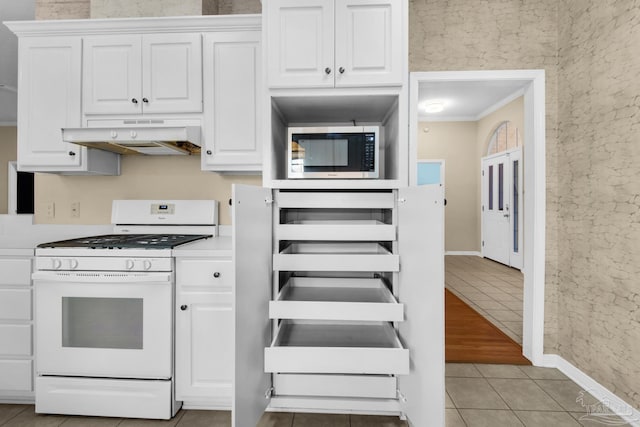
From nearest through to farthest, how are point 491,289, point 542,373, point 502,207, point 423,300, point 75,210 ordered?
1. point 423,300
2. point 542,373
3. point 75,210
4. point 491,289
5. point 502,207

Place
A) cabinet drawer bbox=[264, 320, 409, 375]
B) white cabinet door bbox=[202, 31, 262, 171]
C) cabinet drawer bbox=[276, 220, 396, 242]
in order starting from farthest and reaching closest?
white cabinet door bbox=[202, 31, 262, 171] < cabinet drawer bbox=[276, 220, 396, 242] < cabinet drawer bbox=[264, 320, 409, 375]

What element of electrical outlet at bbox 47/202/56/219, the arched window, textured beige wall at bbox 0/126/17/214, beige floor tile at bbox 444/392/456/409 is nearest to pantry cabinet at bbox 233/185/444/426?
beige floor tile at bbox 444/392/456/409

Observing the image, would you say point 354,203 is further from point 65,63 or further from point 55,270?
point 65,63

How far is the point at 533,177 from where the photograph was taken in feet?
7.95

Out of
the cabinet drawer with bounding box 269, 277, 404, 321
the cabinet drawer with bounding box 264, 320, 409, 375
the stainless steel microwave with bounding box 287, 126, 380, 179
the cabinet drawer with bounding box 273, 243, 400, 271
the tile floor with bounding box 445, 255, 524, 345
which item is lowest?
the tile floor with bounding box 445, 255, 524, 345

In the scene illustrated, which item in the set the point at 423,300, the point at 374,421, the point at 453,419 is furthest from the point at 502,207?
the point at 423,300

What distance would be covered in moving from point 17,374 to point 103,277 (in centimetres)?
80

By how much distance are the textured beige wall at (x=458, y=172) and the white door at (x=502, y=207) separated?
0.98 ft

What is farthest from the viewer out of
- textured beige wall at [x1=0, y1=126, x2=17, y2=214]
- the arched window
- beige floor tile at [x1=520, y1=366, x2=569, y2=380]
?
textured beige wall at [x1=0, y1=126, x2=17, y2=214]

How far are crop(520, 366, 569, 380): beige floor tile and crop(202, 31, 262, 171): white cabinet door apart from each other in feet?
7.41

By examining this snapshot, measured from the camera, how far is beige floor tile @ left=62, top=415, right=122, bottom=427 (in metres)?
1.79

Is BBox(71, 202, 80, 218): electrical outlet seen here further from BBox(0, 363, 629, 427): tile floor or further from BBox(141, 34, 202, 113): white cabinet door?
BBox(0, 363, 629, 427): tile floor

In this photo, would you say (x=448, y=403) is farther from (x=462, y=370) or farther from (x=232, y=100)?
(x=232, y=100)

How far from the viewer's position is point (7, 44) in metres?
3.76
